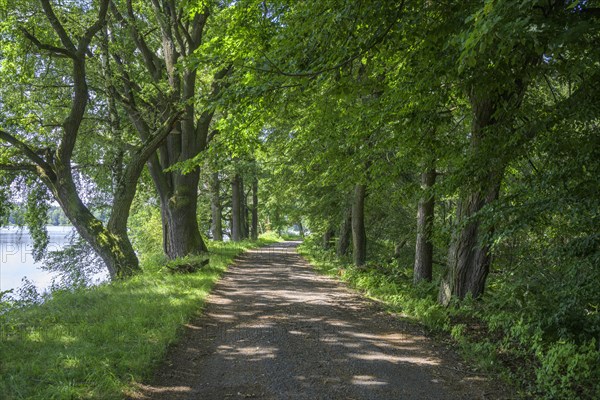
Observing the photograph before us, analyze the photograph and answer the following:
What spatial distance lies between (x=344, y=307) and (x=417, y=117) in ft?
13.9

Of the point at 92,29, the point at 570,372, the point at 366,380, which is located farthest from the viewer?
the point at 92,29

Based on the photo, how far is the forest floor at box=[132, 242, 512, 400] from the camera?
498cm

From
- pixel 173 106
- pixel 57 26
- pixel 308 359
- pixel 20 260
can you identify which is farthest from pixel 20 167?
pixel 20 260

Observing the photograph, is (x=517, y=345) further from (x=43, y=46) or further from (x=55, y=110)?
(x=55, y=110)

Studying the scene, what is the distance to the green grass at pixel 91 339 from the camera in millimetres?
4625

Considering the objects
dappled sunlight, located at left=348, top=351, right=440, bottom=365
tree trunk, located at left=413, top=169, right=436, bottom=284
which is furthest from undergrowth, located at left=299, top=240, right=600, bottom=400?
tree trunk, located at left=413, top=169, right=436, bottom=284

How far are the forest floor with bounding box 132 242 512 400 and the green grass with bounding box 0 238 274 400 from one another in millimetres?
298

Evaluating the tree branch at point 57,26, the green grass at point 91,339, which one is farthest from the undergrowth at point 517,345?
the tree branch at point 57,26

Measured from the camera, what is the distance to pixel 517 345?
6.01 metres

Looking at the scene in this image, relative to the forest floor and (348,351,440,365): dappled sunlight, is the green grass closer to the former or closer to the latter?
the forest floor

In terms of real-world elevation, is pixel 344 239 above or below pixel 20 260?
above

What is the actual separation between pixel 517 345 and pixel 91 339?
5714mm

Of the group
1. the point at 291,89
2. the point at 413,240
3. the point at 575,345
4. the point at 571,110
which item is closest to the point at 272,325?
the point at 291,89

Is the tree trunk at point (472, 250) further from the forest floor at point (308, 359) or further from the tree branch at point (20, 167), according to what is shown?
the tree branch at point (20, 167)
